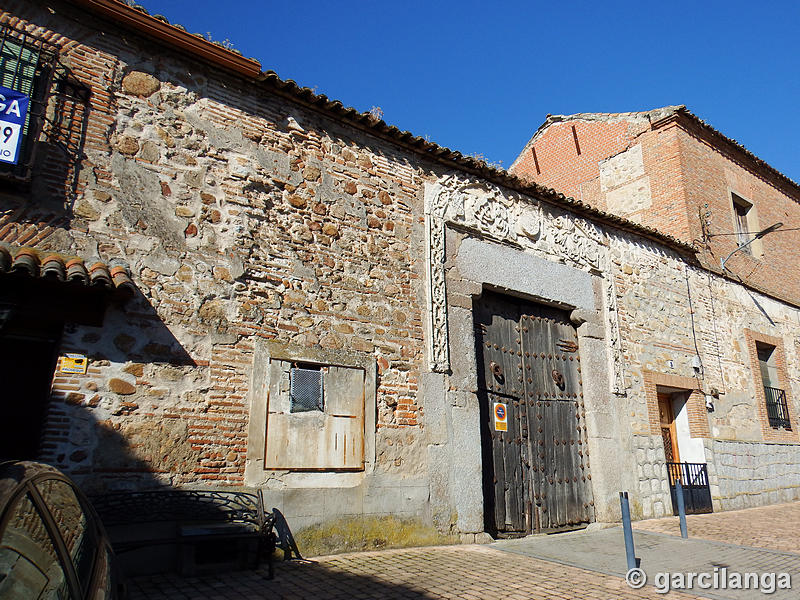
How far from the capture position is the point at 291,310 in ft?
18.4

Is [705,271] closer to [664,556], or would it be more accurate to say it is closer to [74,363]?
[664,556]

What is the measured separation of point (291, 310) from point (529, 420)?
3.67 metres

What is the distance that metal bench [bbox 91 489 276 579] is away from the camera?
418 centimetres

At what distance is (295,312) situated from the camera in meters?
5.64

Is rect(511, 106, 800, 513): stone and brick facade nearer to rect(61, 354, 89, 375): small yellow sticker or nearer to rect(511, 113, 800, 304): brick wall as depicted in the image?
rect(511, 113, 800, 304): brick wall

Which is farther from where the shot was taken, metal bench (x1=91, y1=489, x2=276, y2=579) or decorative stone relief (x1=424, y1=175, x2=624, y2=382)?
decorative stone relief (x1=424, y1=175, x2=624, y2=382)

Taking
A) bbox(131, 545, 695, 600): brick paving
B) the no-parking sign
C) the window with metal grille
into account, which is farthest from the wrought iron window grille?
the no-parking sign

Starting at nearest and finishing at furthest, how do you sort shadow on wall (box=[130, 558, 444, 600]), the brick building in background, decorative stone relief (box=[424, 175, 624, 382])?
shadow on wall (box=[130, 558, 444, 600]) → the brick building in background → decorative stone relief (box=[424, 175, 624, 382])

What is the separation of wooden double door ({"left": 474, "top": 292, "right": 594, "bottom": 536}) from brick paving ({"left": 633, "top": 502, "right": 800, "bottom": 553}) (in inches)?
46.5

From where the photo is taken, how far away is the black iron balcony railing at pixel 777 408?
37.4 feet

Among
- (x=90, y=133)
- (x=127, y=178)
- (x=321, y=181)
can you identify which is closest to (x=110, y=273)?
(x=127, y=178)

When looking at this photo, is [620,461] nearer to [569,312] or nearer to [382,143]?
[569,312]

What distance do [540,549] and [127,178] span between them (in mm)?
5585

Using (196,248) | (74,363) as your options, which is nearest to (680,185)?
(196,248)
